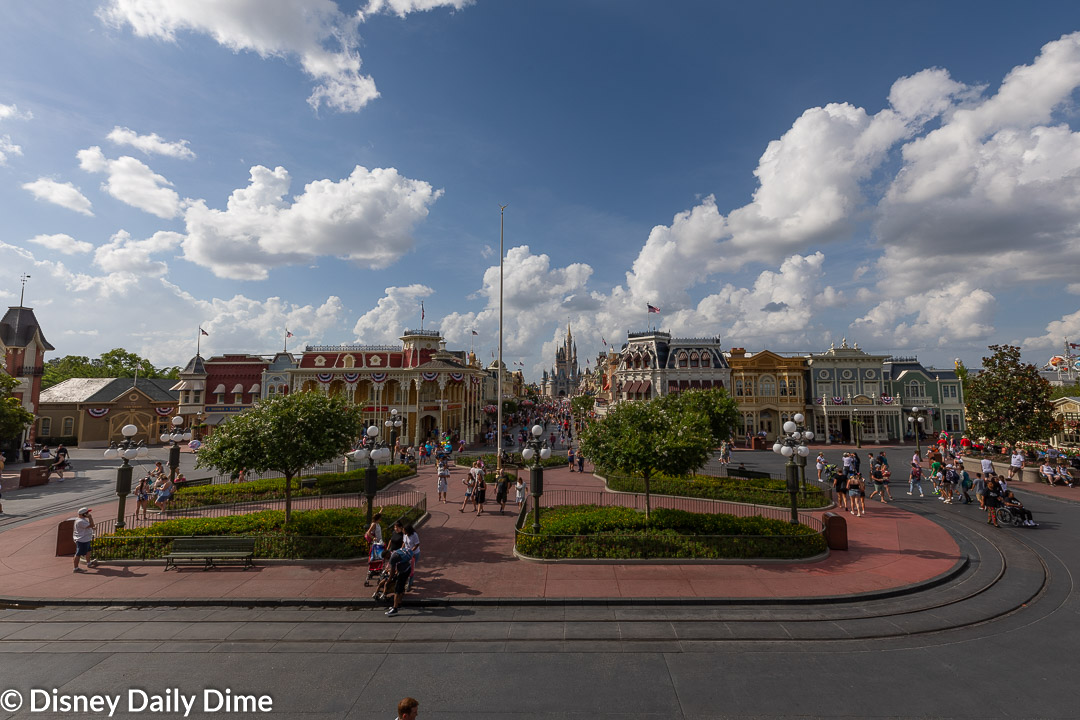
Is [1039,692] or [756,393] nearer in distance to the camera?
[1039,692]

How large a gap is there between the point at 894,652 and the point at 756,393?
152 feet

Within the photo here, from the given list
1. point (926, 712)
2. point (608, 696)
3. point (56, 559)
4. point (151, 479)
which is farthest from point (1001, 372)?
point (151, 479)

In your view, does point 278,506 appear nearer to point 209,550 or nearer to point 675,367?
point 209,550

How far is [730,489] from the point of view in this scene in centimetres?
2091

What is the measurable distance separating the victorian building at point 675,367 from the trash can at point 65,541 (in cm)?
4526

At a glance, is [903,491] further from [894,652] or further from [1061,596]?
[894,652]

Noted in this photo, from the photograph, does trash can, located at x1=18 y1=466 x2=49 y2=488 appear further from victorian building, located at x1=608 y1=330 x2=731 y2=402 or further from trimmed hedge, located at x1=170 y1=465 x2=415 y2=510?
victorian building, located at x1=608 y1=330 x2=731 y2=402

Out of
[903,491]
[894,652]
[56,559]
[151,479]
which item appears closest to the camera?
[894,652]

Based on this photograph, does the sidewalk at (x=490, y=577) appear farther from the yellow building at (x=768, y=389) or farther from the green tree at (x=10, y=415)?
the yellow building at (x=768, y=389)

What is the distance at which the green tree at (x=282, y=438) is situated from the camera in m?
14.2

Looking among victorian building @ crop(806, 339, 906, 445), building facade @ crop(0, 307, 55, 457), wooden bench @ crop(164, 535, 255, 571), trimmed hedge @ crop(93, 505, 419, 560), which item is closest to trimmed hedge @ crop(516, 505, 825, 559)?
trimmed hedge @ crop(93, 505, 419, 560)

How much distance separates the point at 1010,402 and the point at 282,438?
35791 mm

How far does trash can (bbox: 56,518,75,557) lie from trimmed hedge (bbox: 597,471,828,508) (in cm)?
1873

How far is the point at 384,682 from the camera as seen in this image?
7.50 m
